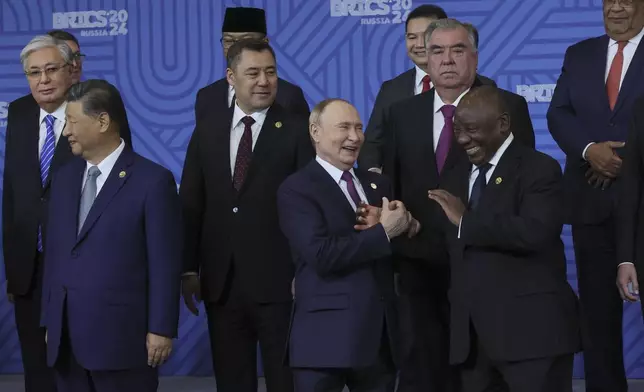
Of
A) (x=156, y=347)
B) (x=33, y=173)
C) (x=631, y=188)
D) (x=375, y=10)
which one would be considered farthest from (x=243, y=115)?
(x=375, y=10)

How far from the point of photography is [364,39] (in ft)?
20.0

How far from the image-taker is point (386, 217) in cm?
383

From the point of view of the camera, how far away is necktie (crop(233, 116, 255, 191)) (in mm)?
4367

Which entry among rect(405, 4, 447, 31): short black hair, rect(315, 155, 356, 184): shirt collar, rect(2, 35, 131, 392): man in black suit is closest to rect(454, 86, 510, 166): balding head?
Answer: rect(315, 155, 356, 184): shirt collar

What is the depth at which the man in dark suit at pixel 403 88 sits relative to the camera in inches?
190

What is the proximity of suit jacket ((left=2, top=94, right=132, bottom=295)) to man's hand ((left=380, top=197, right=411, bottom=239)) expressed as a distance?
1.36m

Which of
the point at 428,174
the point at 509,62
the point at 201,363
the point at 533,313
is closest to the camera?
the point at 533,313

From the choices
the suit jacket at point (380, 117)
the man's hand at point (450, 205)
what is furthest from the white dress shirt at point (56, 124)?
the man's hand at point (450, 205)

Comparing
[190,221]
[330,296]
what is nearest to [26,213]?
[190,221]

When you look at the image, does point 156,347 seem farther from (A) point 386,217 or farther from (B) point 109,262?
(A) point 386,217

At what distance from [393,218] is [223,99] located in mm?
1260

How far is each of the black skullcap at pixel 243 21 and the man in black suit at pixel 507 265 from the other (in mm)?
Answer: 1709

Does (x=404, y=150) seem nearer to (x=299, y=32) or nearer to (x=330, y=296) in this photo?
(x=330, y=296)

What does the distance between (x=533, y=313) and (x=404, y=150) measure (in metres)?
0.91
